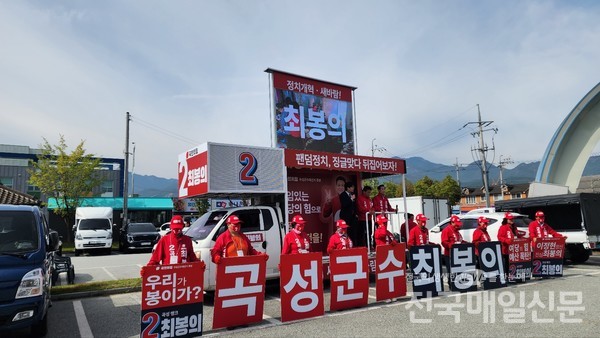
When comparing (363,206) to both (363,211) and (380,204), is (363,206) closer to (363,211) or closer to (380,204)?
(363,211)

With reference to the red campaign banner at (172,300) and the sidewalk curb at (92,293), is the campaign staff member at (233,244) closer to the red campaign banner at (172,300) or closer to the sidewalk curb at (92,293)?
the red campaign banner at (172,300)

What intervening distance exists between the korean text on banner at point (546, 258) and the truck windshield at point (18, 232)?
33.4 ft

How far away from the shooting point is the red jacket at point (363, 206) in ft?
31.8

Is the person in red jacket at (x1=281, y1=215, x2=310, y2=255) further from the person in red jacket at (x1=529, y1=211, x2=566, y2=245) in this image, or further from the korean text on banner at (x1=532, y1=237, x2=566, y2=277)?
the person in red jacket at (x1=529, y1=211, x2=566, y2=245)

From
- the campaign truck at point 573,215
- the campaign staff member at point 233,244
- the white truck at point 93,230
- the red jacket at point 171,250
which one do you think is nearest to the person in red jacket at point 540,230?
the campaign truck at point 573,215

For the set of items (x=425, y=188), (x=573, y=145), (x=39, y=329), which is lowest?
(x=39, y=329)

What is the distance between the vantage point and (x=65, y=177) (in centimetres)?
2483

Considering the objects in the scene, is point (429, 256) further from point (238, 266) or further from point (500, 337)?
point (238, 266)

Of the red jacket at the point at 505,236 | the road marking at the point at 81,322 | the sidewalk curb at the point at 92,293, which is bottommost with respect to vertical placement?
the road marking at the point at 81,322

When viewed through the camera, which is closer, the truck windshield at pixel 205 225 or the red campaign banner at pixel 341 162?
the truck windshield at pixel 205 225

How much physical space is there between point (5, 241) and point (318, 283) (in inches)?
181

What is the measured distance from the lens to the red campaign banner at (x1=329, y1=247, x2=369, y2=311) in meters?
6.62

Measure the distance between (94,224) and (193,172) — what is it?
14654 mm

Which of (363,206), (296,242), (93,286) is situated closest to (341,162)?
(363,206)
